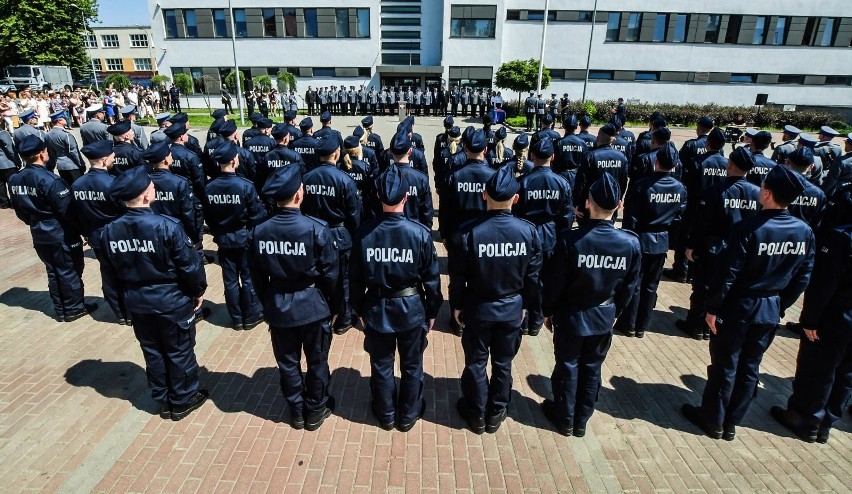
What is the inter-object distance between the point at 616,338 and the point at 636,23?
117ft

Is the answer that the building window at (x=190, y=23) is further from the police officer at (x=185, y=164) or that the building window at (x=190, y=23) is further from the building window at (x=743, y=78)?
the building window at (x=743, y=78)

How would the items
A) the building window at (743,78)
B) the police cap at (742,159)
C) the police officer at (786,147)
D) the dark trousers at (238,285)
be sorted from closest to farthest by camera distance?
the police cap at (742,159) < the dark trousers at (238,285) < the police officer at (786,147) < the building window at (743,78)

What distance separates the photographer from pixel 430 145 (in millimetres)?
19828

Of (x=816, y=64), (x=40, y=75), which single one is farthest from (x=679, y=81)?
(x=40, y=75)

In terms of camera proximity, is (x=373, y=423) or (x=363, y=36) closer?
(x=373, y=423)

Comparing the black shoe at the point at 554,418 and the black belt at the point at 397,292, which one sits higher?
the black belt at the point at 397,292

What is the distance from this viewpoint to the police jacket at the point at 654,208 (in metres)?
5.66

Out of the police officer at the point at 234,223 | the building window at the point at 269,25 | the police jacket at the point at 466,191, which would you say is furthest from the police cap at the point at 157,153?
the building window at the point at 269,25

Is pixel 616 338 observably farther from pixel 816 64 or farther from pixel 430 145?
pixel 816 64

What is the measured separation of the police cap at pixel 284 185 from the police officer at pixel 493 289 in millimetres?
1455

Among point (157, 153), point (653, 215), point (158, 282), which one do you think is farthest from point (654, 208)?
point (157, 153)

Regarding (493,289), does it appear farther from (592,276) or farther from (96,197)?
(96,197)

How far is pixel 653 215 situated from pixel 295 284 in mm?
4320

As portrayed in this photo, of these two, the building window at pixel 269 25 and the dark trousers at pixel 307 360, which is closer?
the dark trousers at pixel 307 360
